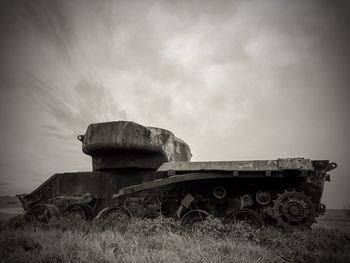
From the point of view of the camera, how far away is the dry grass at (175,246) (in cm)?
301

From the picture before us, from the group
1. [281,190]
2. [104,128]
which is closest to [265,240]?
[281,190]

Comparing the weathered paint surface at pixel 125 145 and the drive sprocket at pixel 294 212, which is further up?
the weathered paint surface at pixel 125 145

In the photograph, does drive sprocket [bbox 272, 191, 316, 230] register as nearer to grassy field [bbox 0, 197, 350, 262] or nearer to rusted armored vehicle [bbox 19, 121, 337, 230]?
rusted armored vehicle [bbox 19, 121, 337, 230]

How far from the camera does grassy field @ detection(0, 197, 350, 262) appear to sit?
301 cm

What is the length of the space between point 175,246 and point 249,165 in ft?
7.56

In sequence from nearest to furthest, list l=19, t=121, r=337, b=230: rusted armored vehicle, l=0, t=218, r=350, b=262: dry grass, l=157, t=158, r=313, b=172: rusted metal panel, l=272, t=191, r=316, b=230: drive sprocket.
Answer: l=0, t=218, r=350, b=262: dry grass, l=272, t=191, r=316, b=230: drive sprocket, l=157, t=158, r=313, b=172: rusted metal panel, l=19, t=121, r=337, b=230: rusted armored vehicle

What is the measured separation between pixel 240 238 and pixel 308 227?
1.56 meters

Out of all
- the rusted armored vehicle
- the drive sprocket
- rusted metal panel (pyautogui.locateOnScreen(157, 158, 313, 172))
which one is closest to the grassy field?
the drive sprocket

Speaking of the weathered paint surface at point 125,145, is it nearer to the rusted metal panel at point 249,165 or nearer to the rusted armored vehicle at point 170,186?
the rusted armored vehicle at point 170,186

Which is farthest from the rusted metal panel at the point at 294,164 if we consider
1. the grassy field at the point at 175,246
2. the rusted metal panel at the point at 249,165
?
the grassy field at the point at 175,246

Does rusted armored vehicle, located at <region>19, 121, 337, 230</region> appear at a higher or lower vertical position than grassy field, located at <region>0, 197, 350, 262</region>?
higher

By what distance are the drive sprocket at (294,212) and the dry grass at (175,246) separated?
1.16 feet

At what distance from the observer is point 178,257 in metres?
2.99

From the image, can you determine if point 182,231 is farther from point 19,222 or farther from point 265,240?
point 19,222
